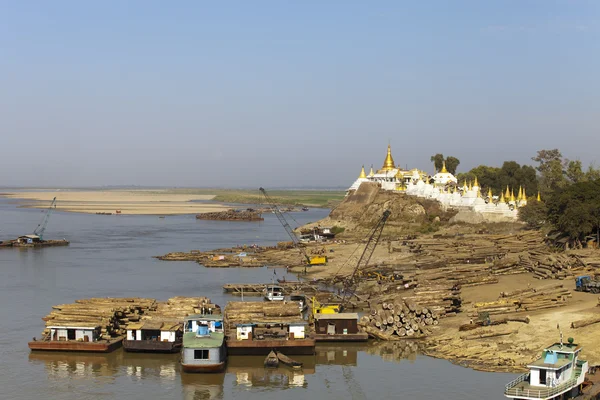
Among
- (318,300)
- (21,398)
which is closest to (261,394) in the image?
(21,398)

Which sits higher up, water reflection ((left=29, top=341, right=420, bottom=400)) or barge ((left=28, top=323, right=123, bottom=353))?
barge ((left=28, top=323, right=123, bottom=353))

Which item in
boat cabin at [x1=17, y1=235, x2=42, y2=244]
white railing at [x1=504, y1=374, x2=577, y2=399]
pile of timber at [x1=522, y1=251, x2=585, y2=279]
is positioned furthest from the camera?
boat cabin at [x1=17, y1=235, x2=42, y2=244]

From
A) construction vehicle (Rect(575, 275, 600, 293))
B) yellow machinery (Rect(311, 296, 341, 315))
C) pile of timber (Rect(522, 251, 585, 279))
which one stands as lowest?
yellow machinery (Rect(311, 296, 341, 315))

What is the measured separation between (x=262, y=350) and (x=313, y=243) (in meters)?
52.9

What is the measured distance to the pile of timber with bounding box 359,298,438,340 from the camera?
39.3 m

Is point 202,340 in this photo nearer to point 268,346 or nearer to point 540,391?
point 268,346

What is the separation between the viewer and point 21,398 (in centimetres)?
3034

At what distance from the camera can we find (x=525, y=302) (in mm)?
41156

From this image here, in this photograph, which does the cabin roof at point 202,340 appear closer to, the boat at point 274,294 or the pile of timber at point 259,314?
the pile of timber at point 259,314

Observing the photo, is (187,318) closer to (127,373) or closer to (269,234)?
(127,373)

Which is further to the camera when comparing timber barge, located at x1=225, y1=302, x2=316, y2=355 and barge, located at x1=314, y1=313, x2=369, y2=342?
barge, located at x1=314, y1=313, x2=369, y2=342

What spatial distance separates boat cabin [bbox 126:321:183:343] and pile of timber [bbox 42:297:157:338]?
169cm

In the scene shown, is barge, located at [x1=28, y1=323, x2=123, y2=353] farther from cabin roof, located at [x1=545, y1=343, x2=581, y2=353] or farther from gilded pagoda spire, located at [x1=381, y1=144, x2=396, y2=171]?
gilded pagoda spire, located at [x1=381, y1=144, x2=396, y2=171]

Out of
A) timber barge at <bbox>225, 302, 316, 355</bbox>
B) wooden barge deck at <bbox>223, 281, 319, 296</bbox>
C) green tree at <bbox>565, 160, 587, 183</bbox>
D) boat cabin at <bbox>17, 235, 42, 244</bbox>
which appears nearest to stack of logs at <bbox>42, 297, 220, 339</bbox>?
timber barge at <bbox>225, 302, 316, 355</bbox>
